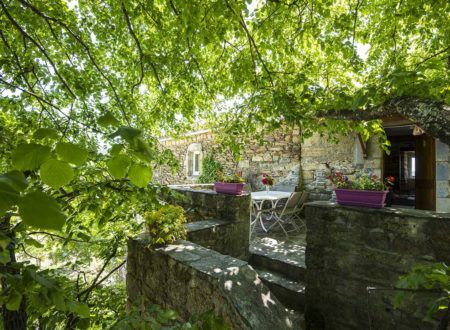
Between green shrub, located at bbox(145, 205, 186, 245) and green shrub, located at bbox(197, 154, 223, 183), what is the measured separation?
561 cm

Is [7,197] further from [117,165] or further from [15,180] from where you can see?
[117,165]

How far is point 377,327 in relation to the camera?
2260mm

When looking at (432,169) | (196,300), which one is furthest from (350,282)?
(432,169)

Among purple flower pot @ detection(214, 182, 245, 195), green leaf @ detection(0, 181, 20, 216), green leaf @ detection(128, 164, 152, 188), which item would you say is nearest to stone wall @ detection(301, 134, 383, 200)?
purple flower pot @ detection(214, 182, 245, 195)

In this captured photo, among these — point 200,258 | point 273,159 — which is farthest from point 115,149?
point 273,159

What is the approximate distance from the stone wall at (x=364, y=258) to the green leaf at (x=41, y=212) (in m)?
2.36

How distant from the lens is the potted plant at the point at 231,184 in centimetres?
345

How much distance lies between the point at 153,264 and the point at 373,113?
95.6 inches

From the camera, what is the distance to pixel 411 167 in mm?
12664

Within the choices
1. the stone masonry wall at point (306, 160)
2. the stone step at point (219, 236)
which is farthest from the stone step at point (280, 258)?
the stone masonry wall at point (306, 160)

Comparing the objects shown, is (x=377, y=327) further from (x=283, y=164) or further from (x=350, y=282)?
(x=283, y=164)

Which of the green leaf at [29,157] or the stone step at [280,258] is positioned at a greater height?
the green leaf at [29,157]

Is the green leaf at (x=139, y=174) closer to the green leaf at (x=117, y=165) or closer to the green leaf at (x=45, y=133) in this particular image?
the green leaf at (x=117, y=165)

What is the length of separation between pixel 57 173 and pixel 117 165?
0.16 meters
